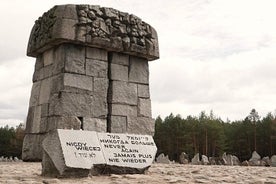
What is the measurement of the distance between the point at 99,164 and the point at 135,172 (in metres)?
0.72

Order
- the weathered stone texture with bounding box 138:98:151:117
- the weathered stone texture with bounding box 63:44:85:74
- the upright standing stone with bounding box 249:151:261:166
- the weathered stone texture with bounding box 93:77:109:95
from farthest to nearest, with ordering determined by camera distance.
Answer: the upright standing stone with bounding box 249:151:261:166, the weathered stone texture with bounding box 138:98:151:117, the weathered stone texture with bounding box 93:77:109:95, the weathered stone texture with bounding box 63:44:85:74

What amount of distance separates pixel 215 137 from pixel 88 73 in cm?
3975

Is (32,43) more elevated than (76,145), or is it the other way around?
(32,43)

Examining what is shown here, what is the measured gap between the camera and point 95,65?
332 inches

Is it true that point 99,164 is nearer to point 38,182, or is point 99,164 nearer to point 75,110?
point 38,182

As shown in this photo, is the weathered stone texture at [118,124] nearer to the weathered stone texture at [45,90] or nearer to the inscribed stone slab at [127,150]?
the weathered stone texture at [45,90]

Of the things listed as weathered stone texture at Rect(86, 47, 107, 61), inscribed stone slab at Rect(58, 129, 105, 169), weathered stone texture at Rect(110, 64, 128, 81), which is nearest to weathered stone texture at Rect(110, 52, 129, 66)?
weathered stone texture at Rect(110, 64, 128, 81)

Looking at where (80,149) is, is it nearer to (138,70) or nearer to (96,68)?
(96,68)

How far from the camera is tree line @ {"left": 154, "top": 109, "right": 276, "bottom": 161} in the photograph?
144 ft

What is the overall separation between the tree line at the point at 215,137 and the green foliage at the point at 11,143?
20.0 metres

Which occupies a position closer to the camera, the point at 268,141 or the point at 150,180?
the point at 150,180

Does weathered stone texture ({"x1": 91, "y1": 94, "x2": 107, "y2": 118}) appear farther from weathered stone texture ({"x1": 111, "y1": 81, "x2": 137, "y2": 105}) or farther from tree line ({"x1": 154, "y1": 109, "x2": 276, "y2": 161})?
tree line ({"x1": 154, "y1": 109, "x2": 276, "y2": 161})

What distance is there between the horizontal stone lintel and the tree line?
117 feet

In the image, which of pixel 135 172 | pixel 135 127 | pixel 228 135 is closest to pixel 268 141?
pixel 228 135
